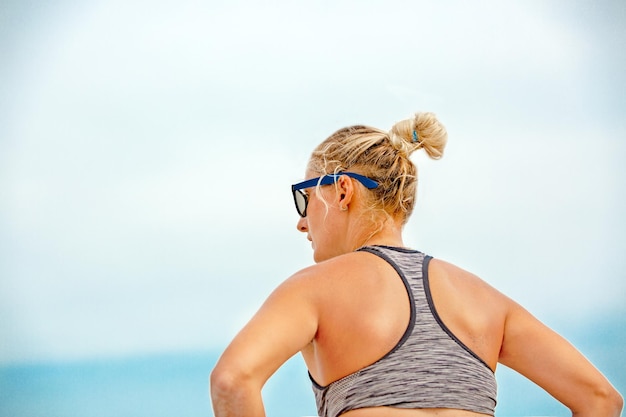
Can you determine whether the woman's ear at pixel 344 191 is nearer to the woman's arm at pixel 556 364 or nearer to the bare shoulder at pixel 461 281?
the bare shoulder at pixel 461 281

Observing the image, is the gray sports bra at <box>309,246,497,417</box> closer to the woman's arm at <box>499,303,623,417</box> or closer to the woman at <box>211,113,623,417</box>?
the woman at <box>211,113,623,417</box>

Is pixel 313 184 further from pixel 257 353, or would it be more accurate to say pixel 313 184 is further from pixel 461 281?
pixel 257 353

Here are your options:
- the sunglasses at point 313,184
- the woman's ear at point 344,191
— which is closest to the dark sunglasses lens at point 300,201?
the sunglasses at point 313,184

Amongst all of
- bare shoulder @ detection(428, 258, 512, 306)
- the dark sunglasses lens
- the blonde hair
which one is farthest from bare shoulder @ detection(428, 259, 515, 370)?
the dark sunglasses lens

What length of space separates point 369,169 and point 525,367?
0.42 metres

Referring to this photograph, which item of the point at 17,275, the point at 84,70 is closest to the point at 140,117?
the point at 84,70

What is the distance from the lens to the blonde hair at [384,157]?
142 cm

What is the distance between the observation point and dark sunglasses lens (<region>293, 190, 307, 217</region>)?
155cm

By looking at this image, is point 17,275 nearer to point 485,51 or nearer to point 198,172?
point 198,172

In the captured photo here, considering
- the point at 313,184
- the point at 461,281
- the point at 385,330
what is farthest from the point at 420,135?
the point at 385,330

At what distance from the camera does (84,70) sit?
A: 6.36m

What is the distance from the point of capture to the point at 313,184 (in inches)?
59.3

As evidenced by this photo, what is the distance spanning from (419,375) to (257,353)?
0.25 meters

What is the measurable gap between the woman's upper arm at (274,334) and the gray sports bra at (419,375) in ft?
0.34
